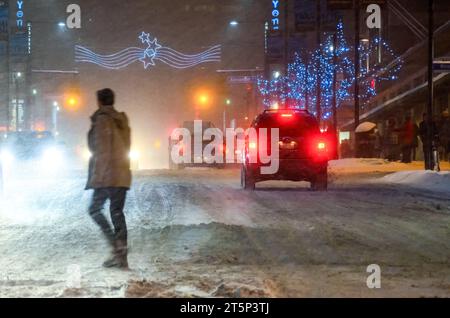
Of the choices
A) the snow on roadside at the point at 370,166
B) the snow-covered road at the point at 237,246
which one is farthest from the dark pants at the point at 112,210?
the snow on roadside at the point at 370,166

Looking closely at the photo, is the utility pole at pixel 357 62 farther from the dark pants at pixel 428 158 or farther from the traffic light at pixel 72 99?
the traffic light at pixel 72 99

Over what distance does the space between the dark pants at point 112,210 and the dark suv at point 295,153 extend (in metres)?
9.94

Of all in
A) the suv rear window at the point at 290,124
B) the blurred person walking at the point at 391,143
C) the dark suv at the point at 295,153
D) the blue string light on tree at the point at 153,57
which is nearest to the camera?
the dark suv at the point at 295,153

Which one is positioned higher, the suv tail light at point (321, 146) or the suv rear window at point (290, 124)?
the suv rear window at point (290, 124)

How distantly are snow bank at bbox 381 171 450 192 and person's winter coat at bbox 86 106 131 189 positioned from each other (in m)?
12.2

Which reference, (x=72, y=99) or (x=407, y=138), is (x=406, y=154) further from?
(x=72, y=99)

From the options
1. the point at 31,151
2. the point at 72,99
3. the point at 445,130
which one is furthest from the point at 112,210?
the point at 72,99

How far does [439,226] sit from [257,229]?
2.88 meters

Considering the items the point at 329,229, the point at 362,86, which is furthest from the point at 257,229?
the point at 362,86

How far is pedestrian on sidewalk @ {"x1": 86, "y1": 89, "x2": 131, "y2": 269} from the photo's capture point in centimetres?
799

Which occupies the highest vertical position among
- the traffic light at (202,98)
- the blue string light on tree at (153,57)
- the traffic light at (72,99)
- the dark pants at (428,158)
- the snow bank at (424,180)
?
the blue string light on tree at (153,57)

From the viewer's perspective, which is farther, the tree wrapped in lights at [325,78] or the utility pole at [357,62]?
the tree wrapped in lights at [325,78]

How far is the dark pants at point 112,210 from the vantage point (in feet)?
26.3

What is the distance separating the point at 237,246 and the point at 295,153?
8.51 m
